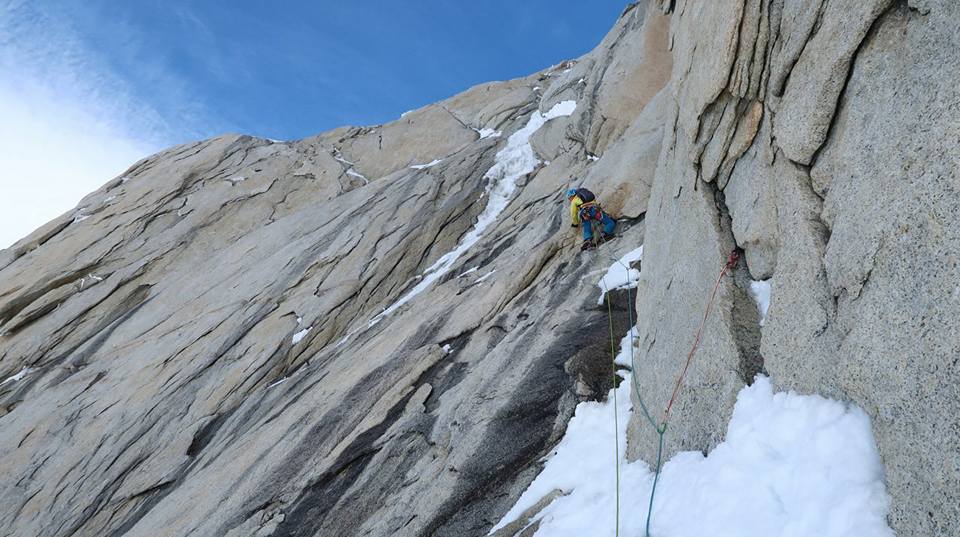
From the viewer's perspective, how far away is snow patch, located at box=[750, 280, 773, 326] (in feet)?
21.5

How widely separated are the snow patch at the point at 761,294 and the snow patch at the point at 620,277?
4926 millimetres

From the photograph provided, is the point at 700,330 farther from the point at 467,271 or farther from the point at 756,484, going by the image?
the point at 467,271

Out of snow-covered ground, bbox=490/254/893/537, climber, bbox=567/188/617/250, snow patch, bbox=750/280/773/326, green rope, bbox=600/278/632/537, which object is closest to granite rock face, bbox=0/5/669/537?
green rope, bbox=600/278/632/537

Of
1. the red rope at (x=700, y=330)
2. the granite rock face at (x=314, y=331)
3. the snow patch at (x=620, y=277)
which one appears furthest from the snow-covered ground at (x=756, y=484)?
the snow patch at (x=620, y=277)

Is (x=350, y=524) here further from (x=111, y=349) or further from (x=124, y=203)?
(x=124, y=203)

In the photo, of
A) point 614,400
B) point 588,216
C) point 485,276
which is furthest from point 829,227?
point 485,276

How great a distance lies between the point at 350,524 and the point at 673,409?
5979 mm

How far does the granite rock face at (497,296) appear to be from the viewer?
170 inches

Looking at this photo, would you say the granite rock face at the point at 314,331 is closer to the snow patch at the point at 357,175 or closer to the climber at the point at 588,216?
the snow patch at the point at 357,175

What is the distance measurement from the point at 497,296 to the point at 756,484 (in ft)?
32.4

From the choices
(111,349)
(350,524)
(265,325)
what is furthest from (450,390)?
(111,349)

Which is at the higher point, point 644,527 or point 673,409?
point 673,409

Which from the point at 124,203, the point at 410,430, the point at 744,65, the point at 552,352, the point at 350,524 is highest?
the point at 124,203

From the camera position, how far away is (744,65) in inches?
282
